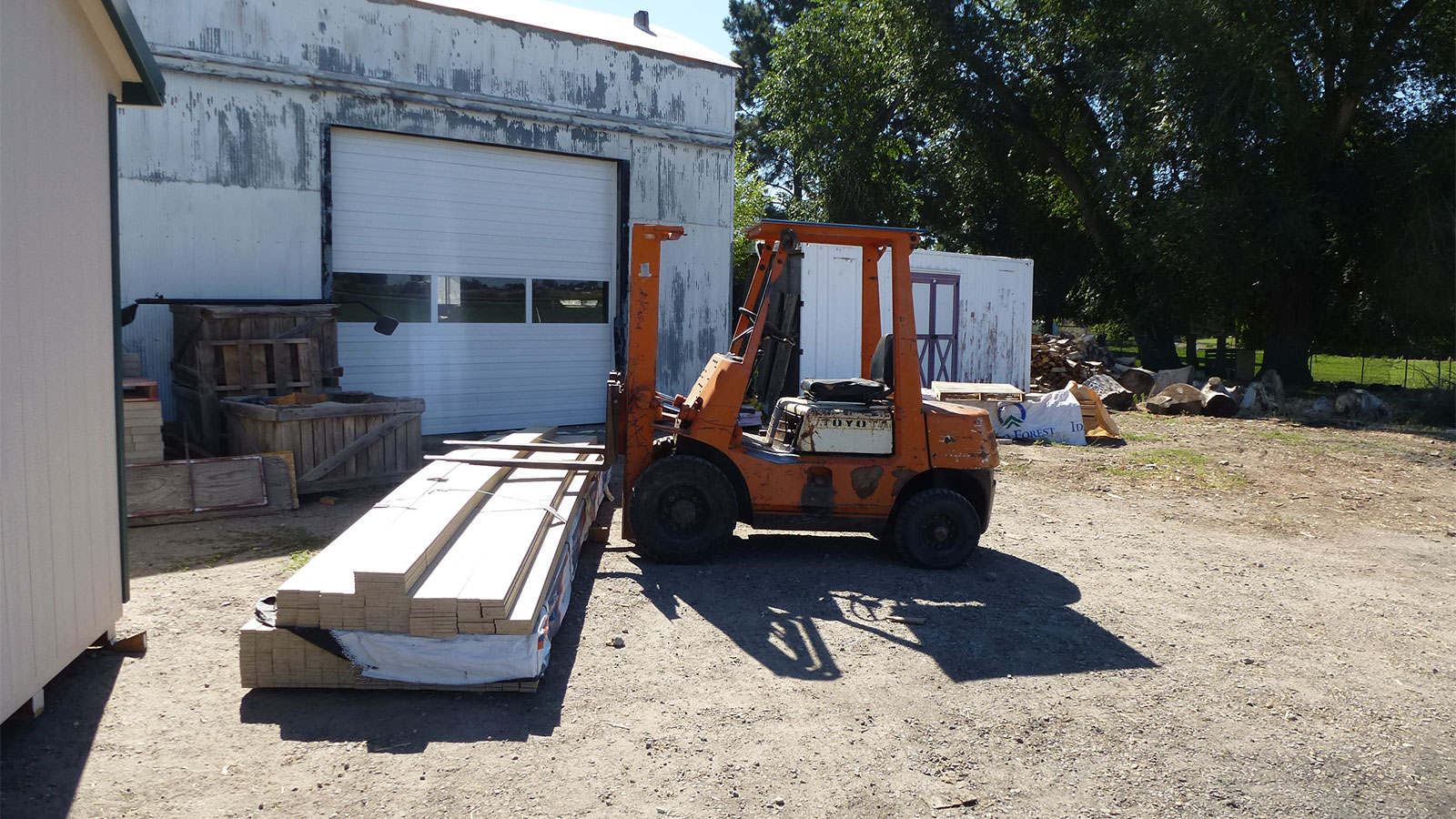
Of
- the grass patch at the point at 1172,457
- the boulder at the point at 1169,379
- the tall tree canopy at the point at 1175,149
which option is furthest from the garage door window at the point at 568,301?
the tall tree canopy at the point at 1175,149

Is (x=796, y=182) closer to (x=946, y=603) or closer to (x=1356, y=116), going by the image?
(x=1356, y=116)

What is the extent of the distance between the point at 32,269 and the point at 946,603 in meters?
A: 5.28

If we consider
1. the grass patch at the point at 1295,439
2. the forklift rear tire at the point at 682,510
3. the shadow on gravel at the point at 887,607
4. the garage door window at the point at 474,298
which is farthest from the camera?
the grass patch at the point at 1295,439

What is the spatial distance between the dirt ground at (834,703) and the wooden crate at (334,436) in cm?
112

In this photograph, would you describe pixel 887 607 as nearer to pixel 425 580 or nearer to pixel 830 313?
pixel 425 580

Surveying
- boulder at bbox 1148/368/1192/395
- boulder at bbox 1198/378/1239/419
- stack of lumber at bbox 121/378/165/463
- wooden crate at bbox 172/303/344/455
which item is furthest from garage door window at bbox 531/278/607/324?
boulder at bbox 1148/368/1192/395

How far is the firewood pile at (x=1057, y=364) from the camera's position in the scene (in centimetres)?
2148

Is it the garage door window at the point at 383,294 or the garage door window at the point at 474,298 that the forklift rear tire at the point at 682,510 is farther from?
the garage door window at the point at 474,298

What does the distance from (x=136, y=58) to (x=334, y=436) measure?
15.8 ft

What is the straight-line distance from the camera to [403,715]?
453 centimetres

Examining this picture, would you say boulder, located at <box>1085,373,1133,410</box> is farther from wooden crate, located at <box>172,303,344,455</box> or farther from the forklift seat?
wooden crate, located at <box>172,303,344,455</box>

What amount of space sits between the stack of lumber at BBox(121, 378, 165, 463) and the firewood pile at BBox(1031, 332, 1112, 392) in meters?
17.0

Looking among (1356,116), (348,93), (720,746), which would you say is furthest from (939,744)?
(1356,116)

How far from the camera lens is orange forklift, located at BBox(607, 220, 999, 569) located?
279 inches
